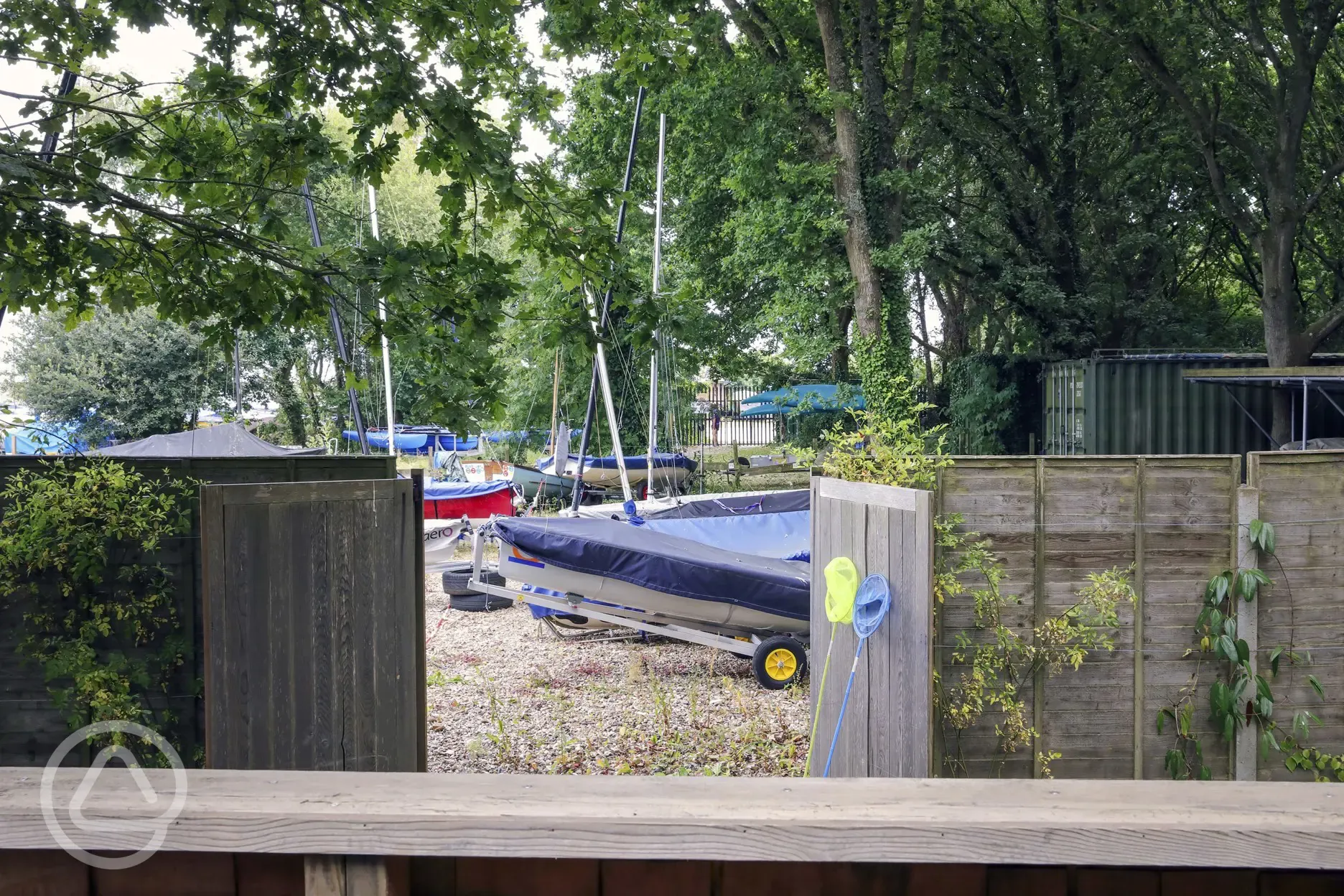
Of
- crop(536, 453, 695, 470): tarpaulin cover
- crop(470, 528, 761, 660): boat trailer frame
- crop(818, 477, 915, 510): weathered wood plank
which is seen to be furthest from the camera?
crop(536, 453, 695, 470): tarpaulin cover

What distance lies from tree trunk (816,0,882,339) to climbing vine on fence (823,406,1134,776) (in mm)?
17411

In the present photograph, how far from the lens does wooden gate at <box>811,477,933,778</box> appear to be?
13.7 feet

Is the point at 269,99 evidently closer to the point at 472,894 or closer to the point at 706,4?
the point at 472,894

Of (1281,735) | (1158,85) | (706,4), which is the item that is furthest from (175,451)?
(1158,85)

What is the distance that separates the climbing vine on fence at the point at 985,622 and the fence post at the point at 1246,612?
1.82 ft

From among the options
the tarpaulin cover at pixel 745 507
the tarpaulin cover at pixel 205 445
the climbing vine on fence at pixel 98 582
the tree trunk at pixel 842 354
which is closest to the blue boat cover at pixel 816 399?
the tree trunk at pixel 842 354

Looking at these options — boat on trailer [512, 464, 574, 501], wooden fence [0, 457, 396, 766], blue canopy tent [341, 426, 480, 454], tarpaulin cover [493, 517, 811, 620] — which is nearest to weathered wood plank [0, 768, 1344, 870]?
wooden fence [0, 457, 396, 766]

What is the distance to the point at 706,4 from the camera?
1588cm

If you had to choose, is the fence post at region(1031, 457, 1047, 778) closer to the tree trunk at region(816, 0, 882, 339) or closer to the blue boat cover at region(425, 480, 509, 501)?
the tree trunk at region(816, 0, 882, 339)

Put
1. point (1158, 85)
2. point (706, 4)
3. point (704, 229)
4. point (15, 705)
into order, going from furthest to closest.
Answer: point (704, 229)
point (1158, 85)
point (706, 4)
point (15, 705)

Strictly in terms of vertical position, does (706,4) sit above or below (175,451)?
above

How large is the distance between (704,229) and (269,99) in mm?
20382

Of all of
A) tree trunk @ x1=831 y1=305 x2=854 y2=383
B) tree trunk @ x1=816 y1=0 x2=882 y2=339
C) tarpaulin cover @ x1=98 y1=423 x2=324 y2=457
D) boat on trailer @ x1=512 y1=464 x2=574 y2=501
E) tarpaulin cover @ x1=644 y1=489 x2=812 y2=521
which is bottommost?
boat on trailer @ x1=512 y1=464 x2=574 y2=501

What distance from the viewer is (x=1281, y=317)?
18.8 meters
